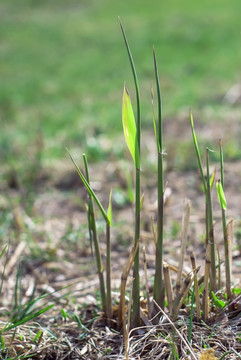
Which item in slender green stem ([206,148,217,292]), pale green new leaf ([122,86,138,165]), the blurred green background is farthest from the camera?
the blurred green background

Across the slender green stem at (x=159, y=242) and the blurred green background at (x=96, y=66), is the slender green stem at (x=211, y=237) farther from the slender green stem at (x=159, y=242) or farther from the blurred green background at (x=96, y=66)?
the blurred green background at (x=96, y=66)

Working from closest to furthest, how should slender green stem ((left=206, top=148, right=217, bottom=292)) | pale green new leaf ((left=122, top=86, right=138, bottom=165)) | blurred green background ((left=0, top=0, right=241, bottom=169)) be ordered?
pale green new leaf ((left=122, top=86, right=138, bottom=165)) → slender green stem ((left=206, top=148, right=217, bottom=292)) → blurred green background ((left=0, top=0, right=241, bottom=169))

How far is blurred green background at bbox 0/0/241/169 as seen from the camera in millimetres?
6598

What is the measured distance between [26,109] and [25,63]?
4129 millimetres

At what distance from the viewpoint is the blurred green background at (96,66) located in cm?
660

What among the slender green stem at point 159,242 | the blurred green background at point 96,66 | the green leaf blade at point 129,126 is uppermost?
the blurred green background at point 96,66

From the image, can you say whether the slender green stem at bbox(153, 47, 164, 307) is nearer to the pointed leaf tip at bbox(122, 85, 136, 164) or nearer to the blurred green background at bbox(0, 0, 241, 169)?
the pointed leaf tip at bbox(122, 85, 136, 164)

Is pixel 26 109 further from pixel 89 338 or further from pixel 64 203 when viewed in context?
pixel 89 338

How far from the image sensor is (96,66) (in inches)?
435

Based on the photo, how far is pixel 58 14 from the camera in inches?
749

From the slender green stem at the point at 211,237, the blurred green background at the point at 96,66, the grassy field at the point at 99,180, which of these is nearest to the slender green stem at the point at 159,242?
the grassy field at the point at 99,180

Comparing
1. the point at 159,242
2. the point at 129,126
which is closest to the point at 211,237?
the point at 159,242

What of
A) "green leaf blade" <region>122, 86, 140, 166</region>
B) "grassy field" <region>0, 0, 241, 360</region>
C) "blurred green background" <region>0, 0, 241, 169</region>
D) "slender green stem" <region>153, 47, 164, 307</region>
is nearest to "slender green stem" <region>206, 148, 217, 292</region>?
"grassy field" <region>0, 0, 241, 360</region>

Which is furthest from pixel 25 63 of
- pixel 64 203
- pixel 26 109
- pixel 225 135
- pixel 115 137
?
pixel 64 203
